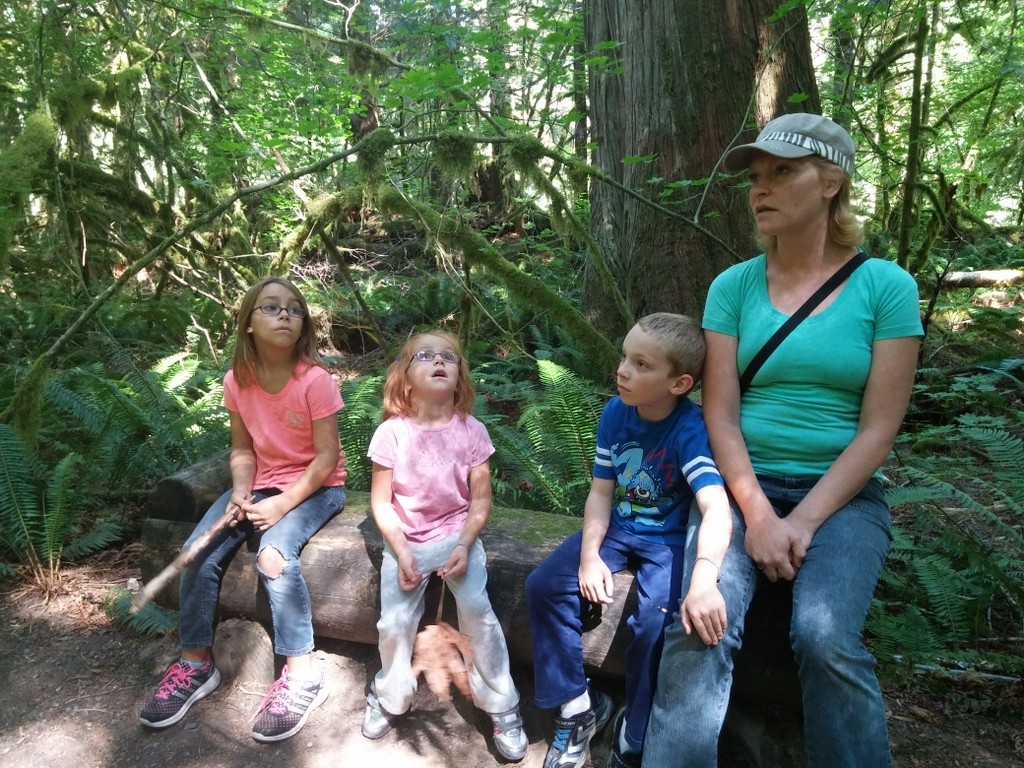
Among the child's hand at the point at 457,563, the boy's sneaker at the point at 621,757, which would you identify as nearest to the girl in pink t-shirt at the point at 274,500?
the child's hand at the point at 457,563

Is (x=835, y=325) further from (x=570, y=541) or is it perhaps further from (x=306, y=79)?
(x=306, y=79)

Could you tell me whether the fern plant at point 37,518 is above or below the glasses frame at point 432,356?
below

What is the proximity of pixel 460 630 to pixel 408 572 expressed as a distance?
299mm

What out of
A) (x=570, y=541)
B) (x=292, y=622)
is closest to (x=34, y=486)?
(x=292, y=622)

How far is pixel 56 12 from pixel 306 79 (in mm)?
2578

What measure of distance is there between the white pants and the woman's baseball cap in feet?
5.54

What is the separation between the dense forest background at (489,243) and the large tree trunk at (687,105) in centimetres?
2

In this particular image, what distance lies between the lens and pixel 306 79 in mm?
7285

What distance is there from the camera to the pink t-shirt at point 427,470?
2.47 metres

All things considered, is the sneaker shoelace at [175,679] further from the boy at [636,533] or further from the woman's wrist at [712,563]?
the woman's wrist at [712,563]

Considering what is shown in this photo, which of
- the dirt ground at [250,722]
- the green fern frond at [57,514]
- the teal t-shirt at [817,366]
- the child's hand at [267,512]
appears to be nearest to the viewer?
Result: the teal t-shirt at [817,366]

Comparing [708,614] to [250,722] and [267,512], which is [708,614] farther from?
[250,722]

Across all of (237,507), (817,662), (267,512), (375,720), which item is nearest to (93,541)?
(237,507)

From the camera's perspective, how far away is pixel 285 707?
2.52 m
